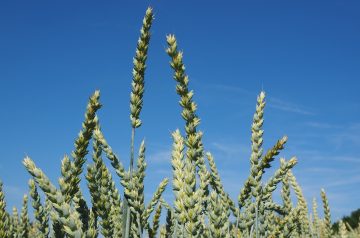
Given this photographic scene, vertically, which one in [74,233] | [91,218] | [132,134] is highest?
[132,134]

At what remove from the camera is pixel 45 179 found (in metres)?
1.88

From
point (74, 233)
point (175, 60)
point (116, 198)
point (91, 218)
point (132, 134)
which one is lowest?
point (74, 233)

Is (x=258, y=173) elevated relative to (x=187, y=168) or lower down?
elevated

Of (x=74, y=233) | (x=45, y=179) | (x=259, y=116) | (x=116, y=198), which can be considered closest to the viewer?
(x=74, y=233)

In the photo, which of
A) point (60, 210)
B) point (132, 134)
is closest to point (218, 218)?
point (132, 134)

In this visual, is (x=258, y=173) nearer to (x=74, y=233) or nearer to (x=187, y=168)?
(x=187, y=168)

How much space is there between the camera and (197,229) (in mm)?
1982

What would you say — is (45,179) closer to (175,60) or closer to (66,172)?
(66,172)

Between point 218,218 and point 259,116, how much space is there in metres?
0.92

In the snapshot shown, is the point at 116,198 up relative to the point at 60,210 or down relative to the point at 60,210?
up

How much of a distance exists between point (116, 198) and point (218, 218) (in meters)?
0.77

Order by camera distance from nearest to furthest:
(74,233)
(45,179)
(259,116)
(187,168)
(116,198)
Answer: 1. (74,233)
2. (45,179)
3. (187,168)
4. (116,198)
5. (259,116)

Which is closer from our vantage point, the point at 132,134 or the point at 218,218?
the point at 218,218

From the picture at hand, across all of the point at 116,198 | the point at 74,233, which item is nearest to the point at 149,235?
the point at 116,198
